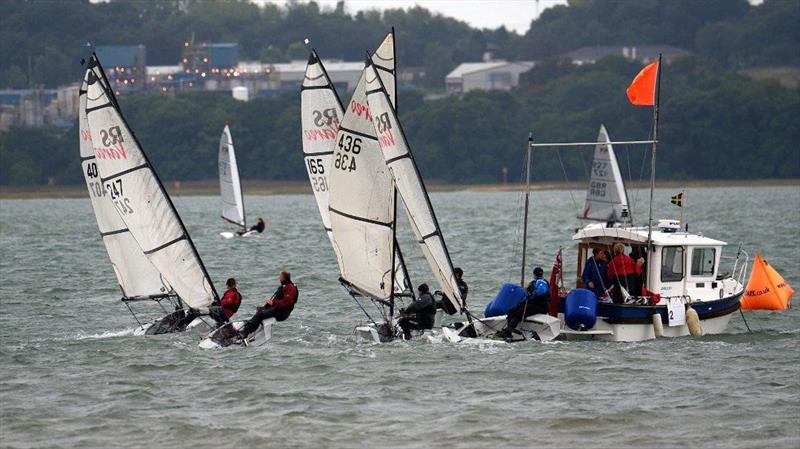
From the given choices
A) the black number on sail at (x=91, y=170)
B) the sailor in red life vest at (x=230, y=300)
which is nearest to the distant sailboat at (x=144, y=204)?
the sailor in red life vest at (x=230, y=300)

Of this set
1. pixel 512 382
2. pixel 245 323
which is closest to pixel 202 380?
pixel 245 323

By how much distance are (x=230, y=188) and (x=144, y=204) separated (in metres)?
45.1

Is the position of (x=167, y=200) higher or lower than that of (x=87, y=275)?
higher

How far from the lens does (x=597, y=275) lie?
3262 cm

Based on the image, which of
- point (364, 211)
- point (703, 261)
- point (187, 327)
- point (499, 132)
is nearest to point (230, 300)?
point (187, 327)

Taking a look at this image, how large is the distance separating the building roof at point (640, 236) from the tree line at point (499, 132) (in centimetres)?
11846

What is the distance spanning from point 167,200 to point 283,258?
104 ft

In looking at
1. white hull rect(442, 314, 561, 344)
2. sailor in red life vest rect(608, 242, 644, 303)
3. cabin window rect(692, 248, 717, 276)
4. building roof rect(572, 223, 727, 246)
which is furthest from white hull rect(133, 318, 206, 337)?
cabin window rect(692, 248, 717, 276)

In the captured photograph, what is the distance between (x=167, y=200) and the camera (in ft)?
111

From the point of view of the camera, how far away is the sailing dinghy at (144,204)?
3381cm

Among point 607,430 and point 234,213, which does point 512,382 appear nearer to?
point 607,430

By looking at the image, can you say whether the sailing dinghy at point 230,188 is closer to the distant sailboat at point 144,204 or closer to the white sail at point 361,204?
the distant sailboat at point 144,204

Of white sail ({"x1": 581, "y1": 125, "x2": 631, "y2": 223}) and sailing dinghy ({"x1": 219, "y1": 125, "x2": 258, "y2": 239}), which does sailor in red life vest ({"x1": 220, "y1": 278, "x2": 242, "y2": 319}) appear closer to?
white sail ({"x1": 581, "y1": 125, "x2": 631, "y2": 223})

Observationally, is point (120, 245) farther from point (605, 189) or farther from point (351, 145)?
point (605, 189)
